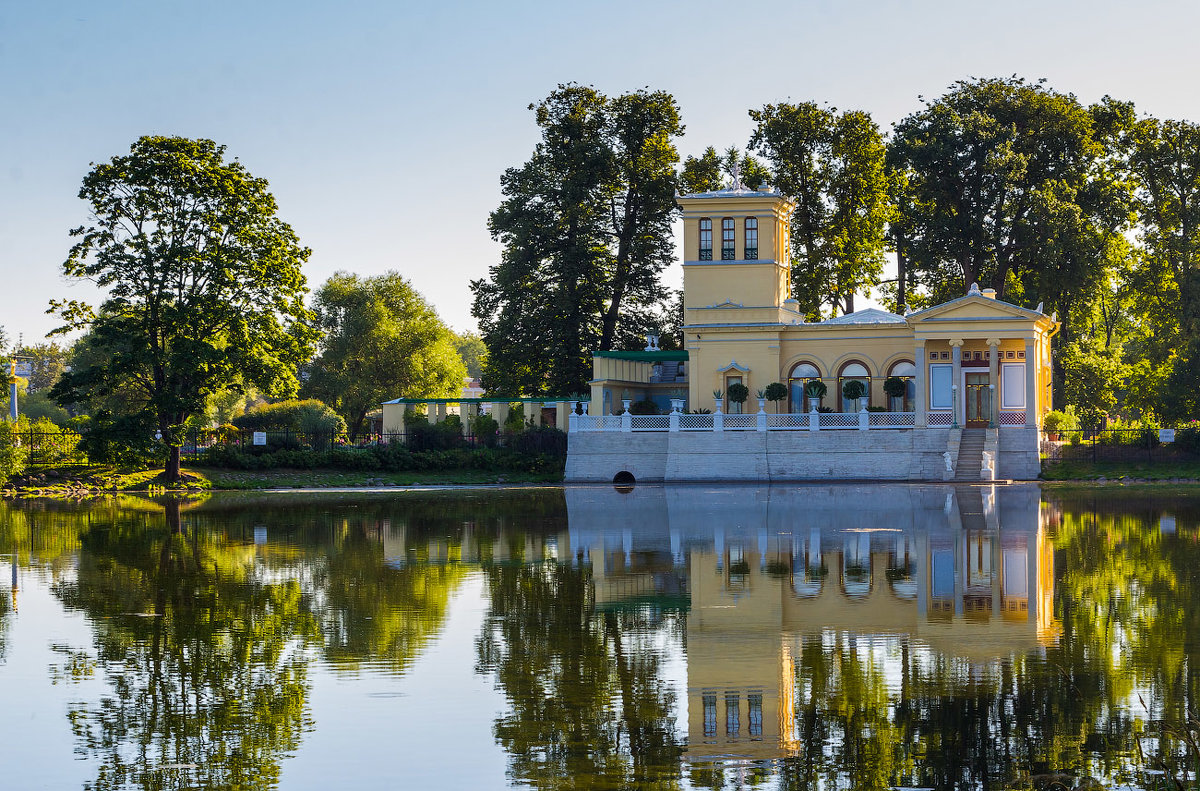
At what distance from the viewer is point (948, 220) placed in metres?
54.7

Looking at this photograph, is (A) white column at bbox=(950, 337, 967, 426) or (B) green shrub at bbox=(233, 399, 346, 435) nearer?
(A) white column at bbox=(950, 337, 967, 426)

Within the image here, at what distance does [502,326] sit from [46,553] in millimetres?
34052

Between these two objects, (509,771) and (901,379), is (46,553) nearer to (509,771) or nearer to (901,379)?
(509,771)

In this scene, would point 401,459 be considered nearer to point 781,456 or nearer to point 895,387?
point 781,456

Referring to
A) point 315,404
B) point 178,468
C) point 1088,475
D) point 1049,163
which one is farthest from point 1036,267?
point 178,468

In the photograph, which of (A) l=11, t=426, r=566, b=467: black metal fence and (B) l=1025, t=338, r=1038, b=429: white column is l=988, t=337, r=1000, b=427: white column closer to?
(B) l=1025, t=338, r=1038, b=429: white column

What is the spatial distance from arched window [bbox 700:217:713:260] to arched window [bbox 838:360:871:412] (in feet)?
21.6

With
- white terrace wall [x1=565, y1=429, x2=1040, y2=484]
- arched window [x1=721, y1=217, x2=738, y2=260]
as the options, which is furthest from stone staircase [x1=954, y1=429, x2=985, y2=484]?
arched window [x1=721, y1=217, x2=738, y2=260]

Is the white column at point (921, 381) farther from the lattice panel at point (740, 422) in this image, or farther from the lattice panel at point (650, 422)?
the lattice panel at point (650, 422)

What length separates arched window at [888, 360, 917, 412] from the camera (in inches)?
1891

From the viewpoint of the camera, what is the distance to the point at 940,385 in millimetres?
47219

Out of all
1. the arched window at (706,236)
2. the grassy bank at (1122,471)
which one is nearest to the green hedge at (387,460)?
the arched window at (706,236)

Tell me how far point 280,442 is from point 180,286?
6.45m

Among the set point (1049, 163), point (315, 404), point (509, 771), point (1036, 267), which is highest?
point (1049, 163)
